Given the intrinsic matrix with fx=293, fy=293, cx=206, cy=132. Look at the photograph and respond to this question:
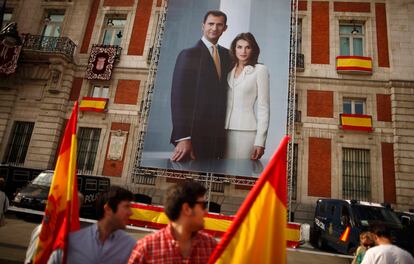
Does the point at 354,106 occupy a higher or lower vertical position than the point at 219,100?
higher

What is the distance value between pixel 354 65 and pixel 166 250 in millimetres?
15731

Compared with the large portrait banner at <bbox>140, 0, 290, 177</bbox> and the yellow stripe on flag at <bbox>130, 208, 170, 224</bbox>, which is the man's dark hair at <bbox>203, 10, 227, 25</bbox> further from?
the yellow stripe on flag at <bbox>130, 208, 170, 224</bbox>

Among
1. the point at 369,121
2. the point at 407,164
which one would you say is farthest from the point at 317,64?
the point at 407,164

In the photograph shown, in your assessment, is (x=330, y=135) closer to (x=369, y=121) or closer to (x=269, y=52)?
(x=369, y=121)

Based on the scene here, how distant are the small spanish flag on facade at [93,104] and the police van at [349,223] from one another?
12.3 m

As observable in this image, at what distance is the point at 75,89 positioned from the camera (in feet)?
56.1

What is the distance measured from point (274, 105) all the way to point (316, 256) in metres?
6.95

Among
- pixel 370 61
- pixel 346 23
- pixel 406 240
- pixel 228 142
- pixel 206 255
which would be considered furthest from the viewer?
pixel 346 23

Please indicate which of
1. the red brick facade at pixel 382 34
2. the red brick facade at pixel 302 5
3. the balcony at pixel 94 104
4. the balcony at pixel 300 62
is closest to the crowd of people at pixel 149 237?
the balcony at pixel 94 104

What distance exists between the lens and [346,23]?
16.3 m

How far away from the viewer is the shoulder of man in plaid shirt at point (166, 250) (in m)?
2.09

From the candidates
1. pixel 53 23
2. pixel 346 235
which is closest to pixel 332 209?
pixel 346 235

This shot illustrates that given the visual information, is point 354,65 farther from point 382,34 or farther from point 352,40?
point 382,34

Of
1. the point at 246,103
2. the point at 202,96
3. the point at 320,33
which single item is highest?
the point at 320,33
